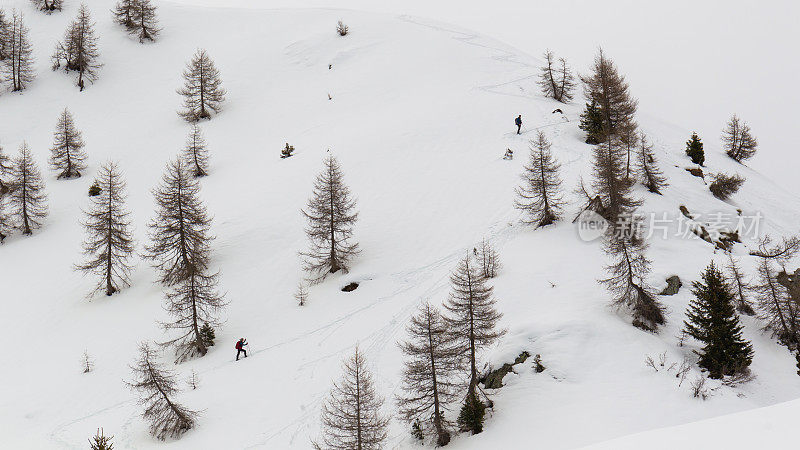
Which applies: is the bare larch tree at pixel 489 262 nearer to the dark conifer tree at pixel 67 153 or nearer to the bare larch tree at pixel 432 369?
the bare larch tree at pixel 432 369

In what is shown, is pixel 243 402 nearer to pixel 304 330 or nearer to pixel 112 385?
pixel 304 330

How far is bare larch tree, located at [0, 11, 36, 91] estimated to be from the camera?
214 ft

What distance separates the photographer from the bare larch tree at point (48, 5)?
263 ft

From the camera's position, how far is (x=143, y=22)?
78.3 metres

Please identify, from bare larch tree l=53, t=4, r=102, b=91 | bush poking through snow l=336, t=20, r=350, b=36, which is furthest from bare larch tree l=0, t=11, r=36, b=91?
bush poking through snow l=336, t=20, r=350, b=36

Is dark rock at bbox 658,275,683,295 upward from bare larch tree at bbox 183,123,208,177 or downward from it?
upward

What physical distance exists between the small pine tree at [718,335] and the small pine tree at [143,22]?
8440 cm

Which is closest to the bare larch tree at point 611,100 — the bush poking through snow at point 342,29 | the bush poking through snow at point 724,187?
the bush poking through snow at point 724,187

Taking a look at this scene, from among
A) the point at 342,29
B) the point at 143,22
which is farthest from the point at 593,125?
the point at 143,22

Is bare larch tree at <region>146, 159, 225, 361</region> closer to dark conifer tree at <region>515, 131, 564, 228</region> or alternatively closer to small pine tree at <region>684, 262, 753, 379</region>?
dark conifer tree at <region>515, 131, 564, 228</region>

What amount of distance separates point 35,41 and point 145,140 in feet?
112

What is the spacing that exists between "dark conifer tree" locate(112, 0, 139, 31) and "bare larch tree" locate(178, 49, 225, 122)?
26754 mm

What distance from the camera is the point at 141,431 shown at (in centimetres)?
2481

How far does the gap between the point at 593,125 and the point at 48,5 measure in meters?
88.8
